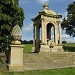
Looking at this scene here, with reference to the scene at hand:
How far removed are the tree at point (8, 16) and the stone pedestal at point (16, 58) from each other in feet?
41.2

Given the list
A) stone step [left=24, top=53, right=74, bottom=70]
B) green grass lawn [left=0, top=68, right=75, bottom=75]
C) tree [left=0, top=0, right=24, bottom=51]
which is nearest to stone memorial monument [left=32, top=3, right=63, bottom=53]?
tree [left=0, top=0, right=24, bottom=51]

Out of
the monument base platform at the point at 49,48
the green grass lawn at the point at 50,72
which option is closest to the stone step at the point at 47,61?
the green grass lawn at the point at 50,72

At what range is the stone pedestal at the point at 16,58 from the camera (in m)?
17.0

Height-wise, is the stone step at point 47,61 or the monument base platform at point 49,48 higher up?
the monument base platform at point 49,48

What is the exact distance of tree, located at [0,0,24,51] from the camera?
98.1ft

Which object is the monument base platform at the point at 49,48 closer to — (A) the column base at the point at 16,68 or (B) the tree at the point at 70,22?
(A) the column base at the point at 16,68

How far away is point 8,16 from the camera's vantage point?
30.2m

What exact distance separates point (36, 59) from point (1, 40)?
11.0 meters

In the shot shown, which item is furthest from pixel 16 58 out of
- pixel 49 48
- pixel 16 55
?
pixel 49 48

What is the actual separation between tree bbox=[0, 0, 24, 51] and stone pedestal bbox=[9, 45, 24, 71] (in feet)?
41.2

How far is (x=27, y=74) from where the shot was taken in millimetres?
16234

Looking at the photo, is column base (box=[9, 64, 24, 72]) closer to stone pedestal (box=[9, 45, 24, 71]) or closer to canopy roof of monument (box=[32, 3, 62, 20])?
stone pedestal (box=[9, 45, 24, 71])

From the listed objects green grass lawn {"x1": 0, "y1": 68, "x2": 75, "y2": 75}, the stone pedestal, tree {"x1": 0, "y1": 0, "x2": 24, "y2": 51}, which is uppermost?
tree {"x1": 0, "y1": 0, "x2": 24, "y2": 51}

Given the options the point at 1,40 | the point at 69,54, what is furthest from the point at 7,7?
the point at 69,54
